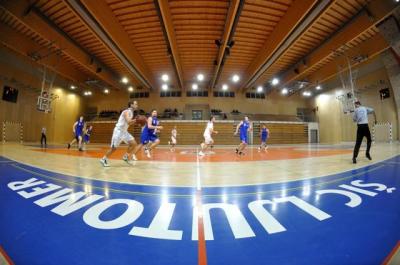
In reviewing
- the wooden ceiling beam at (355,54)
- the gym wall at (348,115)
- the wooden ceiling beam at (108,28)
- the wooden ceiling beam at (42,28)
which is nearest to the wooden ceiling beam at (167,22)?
the wooden ceiling beam at (108,28)

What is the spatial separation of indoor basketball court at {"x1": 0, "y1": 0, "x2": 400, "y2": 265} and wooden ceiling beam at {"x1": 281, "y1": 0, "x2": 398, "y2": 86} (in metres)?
0.08

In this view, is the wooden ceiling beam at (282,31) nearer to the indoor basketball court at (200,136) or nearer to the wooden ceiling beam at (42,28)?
the indoor basketball court at (200,136)

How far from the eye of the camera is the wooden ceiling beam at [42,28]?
408 inches

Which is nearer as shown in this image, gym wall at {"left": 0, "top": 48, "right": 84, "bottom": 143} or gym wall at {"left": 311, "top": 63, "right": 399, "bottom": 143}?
gym wall at {"left": 311, "top": 63, "right": 399, "bottom": 143}

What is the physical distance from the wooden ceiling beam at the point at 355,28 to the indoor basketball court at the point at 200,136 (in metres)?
0.08

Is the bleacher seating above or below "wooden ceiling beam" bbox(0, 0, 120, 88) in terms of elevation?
below

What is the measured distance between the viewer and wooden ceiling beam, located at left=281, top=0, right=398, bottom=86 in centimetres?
1048

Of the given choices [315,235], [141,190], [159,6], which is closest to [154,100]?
[159,6]

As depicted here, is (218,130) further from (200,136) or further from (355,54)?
(355,54)

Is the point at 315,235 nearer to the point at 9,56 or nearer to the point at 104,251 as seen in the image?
the point at 104,251

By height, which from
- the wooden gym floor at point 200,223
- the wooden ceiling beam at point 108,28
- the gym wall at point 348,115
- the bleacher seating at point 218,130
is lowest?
the wooden gym floor at point 200,223

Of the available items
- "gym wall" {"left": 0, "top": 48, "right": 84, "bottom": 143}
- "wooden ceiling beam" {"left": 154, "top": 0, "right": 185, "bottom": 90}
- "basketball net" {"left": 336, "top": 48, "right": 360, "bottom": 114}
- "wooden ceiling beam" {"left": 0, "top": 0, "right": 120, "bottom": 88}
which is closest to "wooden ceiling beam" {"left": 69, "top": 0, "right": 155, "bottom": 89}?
"wooden ceiling beam" {"left": 154, "top": 0, "right": 185, "bottom": 90}

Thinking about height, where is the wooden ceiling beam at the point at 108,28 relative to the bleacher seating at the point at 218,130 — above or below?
above

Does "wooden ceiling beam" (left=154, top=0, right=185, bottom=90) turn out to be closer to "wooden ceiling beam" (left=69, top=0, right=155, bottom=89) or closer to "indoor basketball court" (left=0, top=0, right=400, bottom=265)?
"indoor basketball court" (left=0, top=0, right=400, bottom=265)
